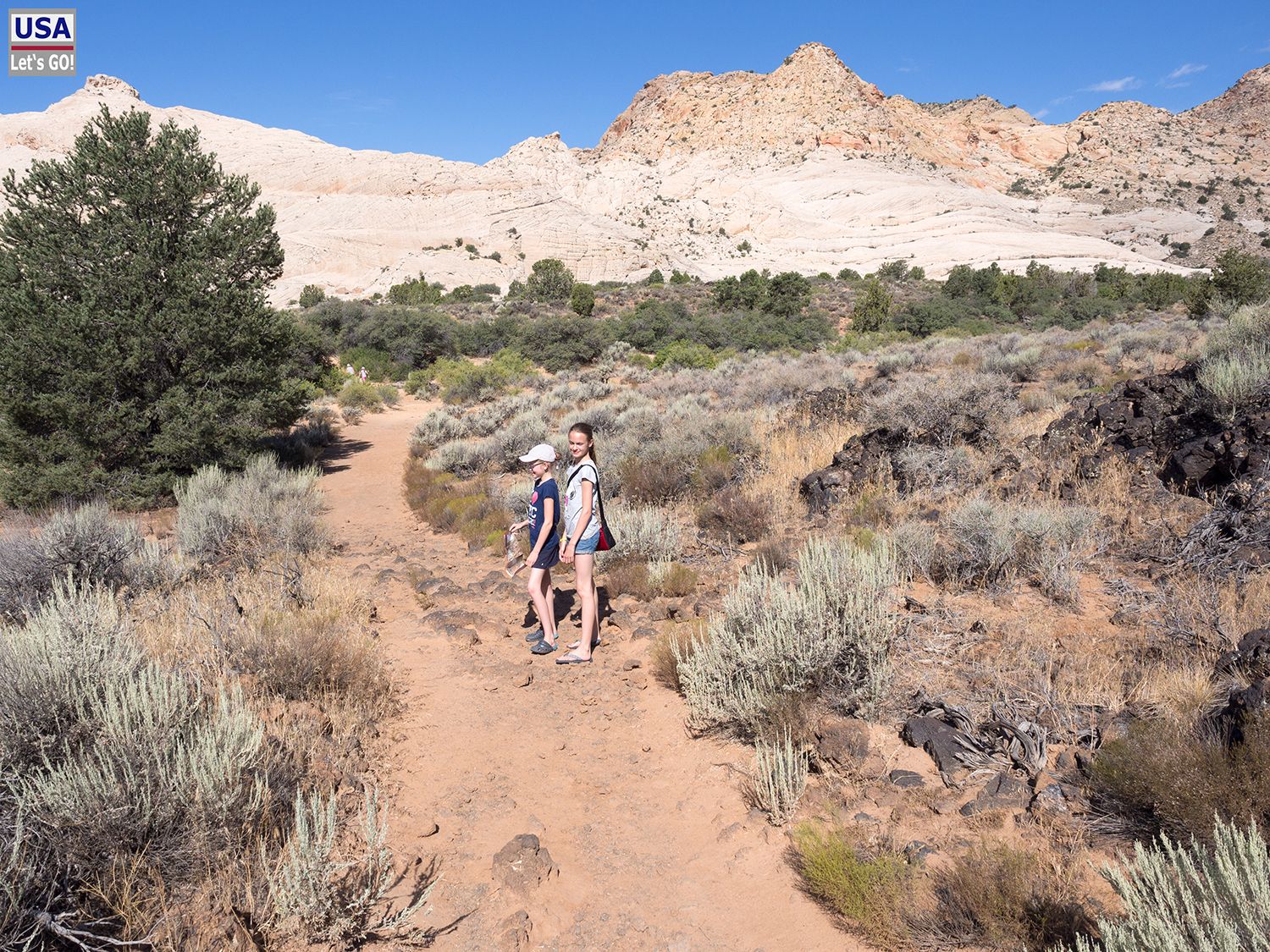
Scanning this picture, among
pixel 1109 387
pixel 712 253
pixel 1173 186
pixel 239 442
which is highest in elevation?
pixel 1173 186

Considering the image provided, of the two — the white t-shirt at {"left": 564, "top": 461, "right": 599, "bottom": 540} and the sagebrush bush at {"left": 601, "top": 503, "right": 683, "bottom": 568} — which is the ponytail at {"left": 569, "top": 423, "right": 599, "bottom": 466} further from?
the sagebrush bush at {"left": 601, "top": 503, "right": 683, "bottom": 568}

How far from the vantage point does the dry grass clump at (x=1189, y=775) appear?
7.32ft

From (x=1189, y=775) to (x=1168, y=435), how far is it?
5.91 metres

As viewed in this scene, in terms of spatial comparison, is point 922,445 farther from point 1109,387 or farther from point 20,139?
point 20,139

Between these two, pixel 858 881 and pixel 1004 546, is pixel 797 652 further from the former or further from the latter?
pixel 1004 546

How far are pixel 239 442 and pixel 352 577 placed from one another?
18.8ft

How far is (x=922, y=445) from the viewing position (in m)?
7.48

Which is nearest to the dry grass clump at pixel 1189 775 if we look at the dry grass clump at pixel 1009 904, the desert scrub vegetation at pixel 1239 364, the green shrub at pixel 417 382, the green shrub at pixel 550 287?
the dry grass clump at pixel 1009 904

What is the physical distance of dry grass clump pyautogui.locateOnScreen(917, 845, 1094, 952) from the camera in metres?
2.20

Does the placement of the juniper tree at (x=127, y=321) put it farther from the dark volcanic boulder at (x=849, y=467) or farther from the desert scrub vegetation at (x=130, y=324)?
the dark volcanic boulder at (x=849, y=467)

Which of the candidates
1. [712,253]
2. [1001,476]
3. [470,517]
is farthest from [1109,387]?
[712,253]

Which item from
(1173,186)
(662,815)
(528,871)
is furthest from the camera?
(1173,186)

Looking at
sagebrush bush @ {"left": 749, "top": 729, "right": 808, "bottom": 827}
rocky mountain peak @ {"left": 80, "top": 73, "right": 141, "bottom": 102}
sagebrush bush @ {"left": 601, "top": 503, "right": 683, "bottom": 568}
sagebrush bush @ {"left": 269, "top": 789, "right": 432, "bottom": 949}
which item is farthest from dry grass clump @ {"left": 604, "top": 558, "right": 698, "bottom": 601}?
rocky mountain peak @ {"left": 80, "top": 73, "right": 141, "bottom": 102}

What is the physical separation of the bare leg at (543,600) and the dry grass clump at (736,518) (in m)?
2.18
